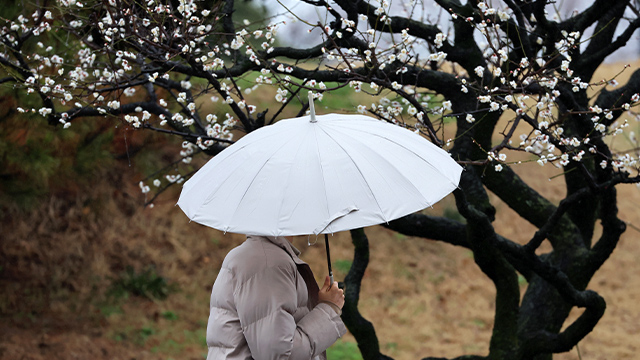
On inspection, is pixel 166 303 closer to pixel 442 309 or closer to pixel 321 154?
pixel 442 309

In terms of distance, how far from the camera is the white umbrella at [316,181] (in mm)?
1979

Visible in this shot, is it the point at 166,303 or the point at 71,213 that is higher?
the point at 71,213

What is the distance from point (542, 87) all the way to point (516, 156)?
8.24 meters

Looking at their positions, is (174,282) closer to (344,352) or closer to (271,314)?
(344,352)

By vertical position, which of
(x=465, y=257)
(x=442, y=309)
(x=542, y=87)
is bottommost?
(x=442, y=309)

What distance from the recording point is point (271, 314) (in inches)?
74.9

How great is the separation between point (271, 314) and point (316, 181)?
454 millimetres

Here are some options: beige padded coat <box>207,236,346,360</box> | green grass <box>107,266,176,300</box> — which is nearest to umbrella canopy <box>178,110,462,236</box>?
beige padded coat <box>207,236,346,360</box>

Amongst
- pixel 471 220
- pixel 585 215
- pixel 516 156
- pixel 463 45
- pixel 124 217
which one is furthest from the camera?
pixel 516 156

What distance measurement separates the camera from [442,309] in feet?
28.5

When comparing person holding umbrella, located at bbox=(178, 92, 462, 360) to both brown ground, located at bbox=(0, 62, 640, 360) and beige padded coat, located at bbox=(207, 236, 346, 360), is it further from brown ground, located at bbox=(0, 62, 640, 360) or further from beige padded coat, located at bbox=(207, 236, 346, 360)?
brown ground, located at bbox=(0, 62, 640, 360)

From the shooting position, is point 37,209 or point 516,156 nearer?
point 37,209

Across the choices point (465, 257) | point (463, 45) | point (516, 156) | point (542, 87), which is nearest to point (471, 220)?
point (542, 87)

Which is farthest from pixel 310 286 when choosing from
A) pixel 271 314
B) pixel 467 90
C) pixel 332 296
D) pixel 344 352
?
pixel 344 352
